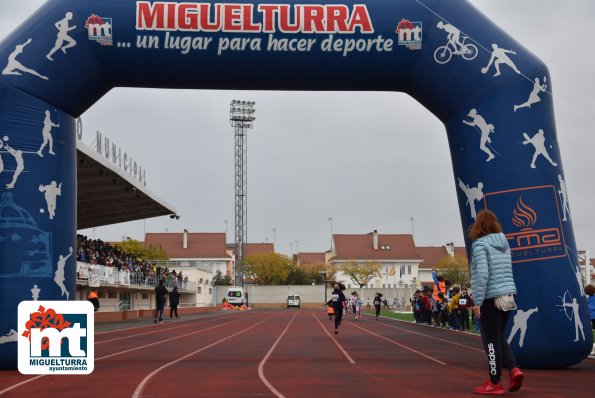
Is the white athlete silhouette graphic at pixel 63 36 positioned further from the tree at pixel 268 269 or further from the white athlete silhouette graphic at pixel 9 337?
the tree at pixel 268 269

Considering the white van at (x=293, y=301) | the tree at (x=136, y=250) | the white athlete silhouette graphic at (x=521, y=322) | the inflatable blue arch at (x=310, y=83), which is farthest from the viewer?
the white van at (x=293, y=301)

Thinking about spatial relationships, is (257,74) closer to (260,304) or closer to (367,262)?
(260,304)

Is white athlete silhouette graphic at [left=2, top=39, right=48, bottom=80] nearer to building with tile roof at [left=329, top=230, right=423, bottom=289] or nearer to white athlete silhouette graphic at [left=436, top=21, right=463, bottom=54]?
white athlete silhouette graphic at [left=436, top=21, right=463, bottom=54]

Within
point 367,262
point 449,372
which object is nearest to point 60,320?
point 449,372

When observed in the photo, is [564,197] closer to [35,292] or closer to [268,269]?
[35,292]

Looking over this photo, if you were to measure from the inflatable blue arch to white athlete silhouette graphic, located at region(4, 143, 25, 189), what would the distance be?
22 millimetres

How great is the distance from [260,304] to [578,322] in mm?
86581

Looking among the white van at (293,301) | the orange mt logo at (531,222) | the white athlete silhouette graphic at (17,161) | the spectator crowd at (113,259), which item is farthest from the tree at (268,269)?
the orange mt logo at (531,222)

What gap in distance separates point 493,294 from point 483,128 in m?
4.56

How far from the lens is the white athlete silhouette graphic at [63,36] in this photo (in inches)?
479

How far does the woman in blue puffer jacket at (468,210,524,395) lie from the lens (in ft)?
27.1

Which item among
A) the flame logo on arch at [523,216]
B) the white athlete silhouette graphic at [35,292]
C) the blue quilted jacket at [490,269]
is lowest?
the white athlete silhouette graphic at [35,292]

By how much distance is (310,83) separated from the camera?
1322 centimetres

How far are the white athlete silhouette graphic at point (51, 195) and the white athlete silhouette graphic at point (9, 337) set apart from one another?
185 centimetres
